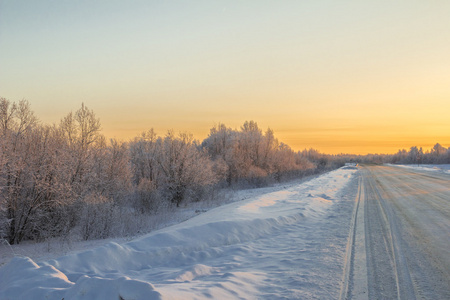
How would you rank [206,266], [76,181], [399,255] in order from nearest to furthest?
1. [206,266]
2. [399,255]
3. [76,181]

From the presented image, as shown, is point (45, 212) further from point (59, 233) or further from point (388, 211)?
point (388, 211)

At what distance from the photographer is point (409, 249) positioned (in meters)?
6.96

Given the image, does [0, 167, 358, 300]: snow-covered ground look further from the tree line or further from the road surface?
the tree line

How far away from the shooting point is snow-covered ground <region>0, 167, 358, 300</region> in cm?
449

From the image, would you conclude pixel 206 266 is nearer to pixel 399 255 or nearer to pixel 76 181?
pixel 399 255

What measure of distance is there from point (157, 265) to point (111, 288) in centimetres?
264

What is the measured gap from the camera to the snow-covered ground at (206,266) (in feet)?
14.7

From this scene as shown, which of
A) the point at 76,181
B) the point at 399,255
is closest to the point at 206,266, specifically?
the point at 399,255

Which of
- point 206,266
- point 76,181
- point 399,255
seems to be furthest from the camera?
point 76,181

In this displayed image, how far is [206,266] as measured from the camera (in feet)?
20.4

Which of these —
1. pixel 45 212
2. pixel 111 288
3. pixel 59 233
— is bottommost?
pixel 59 233

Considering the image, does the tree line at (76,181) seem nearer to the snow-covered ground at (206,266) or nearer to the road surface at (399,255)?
the snow-covered ground at (206,266)

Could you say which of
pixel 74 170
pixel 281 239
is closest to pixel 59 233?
pixel 74 170

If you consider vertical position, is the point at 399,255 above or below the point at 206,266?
above
